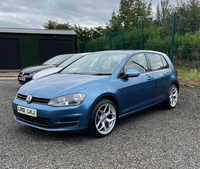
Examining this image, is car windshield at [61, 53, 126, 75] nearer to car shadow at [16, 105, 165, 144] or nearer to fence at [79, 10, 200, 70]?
car shadow at [16, 105, 165, 144]

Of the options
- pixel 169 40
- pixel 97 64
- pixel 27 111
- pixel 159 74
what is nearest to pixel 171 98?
pixel 159 74

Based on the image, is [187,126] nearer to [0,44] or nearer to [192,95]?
[192,95]

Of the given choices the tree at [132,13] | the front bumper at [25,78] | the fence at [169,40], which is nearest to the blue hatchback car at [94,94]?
the front bumper at [25,78]

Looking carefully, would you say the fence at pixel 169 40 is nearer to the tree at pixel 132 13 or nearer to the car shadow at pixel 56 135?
the car shadow at pixel 56 135

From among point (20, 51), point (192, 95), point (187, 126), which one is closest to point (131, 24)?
point (20, 51)

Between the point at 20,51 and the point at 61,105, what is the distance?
54.0 ft

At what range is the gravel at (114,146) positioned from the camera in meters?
2.60

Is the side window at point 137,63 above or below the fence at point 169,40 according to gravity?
below

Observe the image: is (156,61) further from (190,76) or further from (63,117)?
(190,76)

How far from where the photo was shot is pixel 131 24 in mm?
33438

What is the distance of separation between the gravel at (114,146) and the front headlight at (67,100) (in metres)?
0.69

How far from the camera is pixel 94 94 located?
10.3 feet

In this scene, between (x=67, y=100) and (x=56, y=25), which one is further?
(x=56, y=25)

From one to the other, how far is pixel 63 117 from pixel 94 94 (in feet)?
2.01
